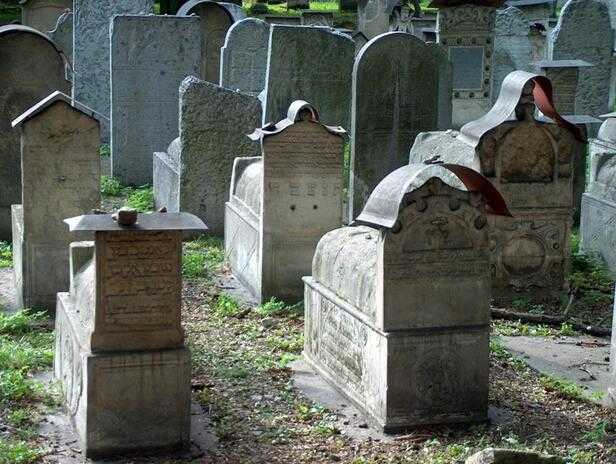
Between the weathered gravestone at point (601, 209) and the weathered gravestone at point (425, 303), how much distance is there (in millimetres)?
4520

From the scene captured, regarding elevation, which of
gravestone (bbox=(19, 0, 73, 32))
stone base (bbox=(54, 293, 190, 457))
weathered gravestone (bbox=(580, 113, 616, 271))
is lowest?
stone base (bbox=(54, 293, 190, 457))

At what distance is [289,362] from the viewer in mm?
7883

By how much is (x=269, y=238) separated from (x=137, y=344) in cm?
351

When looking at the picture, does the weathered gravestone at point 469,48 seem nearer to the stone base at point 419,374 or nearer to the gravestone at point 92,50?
the gravestone at point 92,50

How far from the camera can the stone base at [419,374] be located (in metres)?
6.38

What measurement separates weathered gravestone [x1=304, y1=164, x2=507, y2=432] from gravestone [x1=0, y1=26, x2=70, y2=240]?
571cm

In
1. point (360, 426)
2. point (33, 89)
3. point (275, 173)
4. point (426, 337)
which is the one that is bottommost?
point (360, 426)

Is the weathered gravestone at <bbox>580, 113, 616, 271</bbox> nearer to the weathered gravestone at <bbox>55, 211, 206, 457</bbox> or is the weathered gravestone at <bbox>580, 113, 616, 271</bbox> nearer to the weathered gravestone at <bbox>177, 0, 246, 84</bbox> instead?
the weathered gravestone at <bbox>55, 211, 206, 457</bbox>

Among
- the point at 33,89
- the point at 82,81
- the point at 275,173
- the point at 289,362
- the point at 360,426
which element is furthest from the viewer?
the point at 82,81

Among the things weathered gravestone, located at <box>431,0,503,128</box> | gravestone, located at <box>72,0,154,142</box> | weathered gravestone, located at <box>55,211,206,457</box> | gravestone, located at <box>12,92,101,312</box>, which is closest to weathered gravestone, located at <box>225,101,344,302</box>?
gravestone, located at <box>12,92,101,312</box>

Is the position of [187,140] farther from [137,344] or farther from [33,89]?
[137,344]

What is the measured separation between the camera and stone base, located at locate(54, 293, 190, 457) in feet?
19.5

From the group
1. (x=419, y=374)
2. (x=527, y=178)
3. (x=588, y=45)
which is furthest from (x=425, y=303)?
(x=588, y=45)

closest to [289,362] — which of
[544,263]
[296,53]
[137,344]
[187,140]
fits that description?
[137,344]
